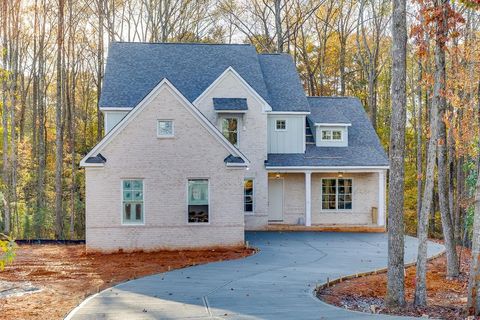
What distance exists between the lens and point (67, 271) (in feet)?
49.9

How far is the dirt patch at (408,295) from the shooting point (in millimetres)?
10680

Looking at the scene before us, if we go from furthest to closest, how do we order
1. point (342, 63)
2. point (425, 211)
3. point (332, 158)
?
point (342, 63), point (332, 158), point (425, 211)

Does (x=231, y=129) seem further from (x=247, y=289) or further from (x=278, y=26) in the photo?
(x=247, y=289)

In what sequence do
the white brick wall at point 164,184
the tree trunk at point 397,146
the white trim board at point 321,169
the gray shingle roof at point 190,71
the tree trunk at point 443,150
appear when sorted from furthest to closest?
the gray shingle roof at point 190,71 → the white trim board at point 321,169 → the white brick wall at point 164,184 → the tree trunk at point 443,150 → the tree trunk at point 397,146

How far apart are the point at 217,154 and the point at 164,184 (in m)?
2.16

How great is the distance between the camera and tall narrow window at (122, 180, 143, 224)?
1877 cm

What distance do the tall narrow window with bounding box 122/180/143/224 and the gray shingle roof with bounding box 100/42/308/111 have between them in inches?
253

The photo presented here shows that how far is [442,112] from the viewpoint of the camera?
13.5 meters

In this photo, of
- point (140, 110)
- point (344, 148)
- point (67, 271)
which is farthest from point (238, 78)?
point (67, 271)

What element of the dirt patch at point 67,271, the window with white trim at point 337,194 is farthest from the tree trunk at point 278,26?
the dirt patch at point 67,271

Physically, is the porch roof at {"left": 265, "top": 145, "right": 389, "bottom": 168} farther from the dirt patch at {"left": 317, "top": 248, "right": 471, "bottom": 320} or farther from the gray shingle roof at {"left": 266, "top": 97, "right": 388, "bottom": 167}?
the dirt patch at {"left": 317, "top": 248, "right": 471, "bottom": 320}

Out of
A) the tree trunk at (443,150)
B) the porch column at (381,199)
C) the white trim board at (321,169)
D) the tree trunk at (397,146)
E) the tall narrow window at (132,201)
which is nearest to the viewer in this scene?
the tree trunk at (397,146)

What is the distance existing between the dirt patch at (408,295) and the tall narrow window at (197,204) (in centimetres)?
680

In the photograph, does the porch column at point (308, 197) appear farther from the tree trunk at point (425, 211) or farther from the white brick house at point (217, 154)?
the tree trunk at point (425, 211)
